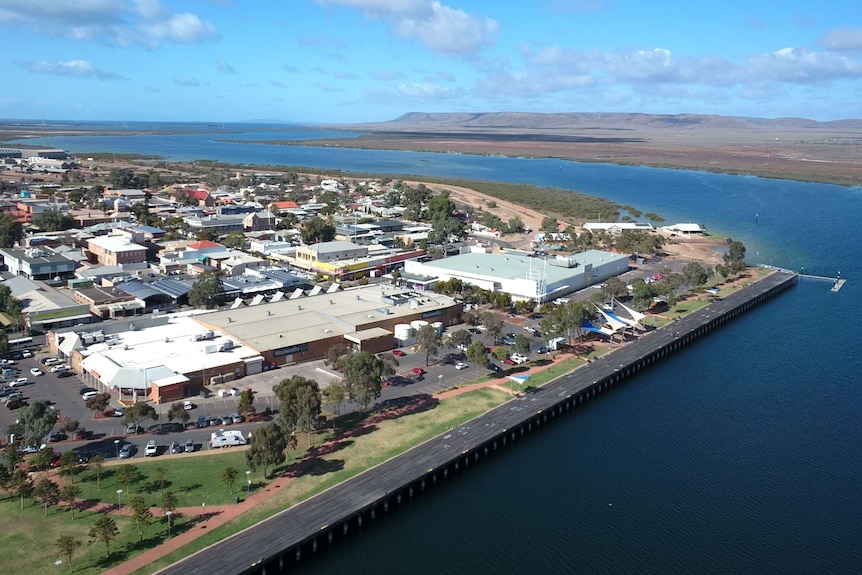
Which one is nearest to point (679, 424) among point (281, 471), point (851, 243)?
point (281, 471)

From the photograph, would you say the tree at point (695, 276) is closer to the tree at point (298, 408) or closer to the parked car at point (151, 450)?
the tree at point (298, 408)

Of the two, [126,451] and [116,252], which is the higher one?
[116,252]

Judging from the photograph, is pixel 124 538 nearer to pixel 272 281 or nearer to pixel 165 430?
pixel 165 430

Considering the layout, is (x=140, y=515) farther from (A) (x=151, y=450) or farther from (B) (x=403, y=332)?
(B) (x=403, y=332)

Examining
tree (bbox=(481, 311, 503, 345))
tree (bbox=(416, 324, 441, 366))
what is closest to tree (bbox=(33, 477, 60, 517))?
tree (bbox=(416, 324, 441, 366))

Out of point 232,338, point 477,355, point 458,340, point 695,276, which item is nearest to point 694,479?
point 477,355

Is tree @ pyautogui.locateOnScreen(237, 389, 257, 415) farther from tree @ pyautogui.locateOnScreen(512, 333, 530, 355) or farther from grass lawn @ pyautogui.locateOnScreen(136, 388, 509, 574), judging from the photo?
tree @ pyautogui.locateOnScreen(512, 333, 530, 355)

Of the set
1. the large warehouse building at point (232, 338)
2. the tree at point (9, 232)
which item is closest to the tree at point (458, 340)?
the large warehouse building at point (232, 338)

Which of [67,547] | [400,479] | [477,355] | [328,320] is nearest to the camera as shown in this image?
[67,547]
